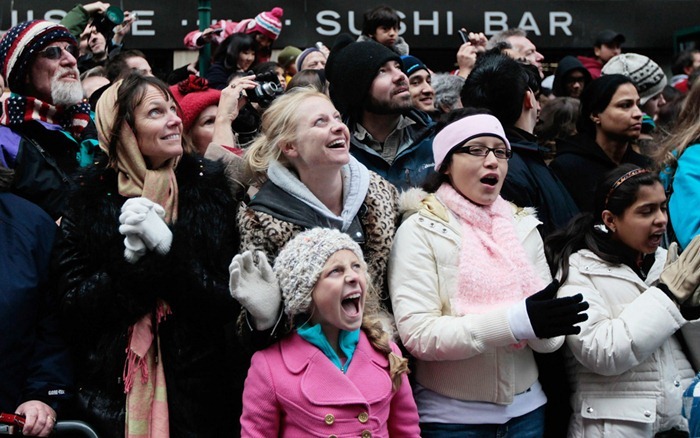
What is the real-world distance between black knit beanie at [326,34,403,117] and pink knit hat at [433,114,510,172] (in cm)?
89

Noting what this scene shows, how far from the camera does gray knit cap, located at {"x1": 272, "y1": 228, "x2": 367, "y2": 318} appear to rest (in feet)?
13.4

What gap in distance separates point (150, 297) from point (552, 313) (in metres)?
1.65

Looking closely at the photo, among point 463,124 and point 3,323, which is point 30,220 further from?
point 463,124

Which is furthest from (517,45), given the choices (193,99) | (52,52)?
(52,52)

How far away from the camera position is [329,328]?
420 cm

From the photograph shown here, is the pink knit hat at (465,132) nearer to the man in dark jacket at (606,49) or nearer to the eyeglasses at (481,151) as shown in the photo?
the eyeglasses at (481,151)

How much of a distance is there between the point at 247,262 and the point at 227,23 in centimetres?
590

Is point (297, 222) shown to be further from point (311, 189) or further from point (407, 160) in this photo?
point (407, 160)

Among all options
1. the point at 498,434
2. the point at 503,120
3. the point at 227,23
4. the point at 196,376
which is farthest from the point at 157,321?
the point at 227,23

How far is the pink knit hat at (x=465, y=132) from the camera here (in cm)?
467

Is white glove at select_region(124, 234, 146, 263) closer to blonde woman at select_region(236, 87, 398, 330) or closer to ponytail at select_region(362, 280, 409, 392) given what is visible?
blonde woman at select_region(236, 87, 398, 330)

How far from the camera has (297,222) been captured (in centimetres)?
441

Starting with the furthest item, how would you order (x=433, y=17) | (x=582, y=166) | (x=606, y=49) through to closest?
(x=433, y=17) → (x=606, y=49) → (x=582, y=166)

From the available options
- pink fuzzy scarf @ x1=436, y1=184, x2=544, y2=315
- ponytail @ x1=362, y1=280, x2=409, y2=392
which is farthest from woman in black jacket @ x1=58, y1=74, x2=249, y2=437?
pink fuzzy scarf @ x1=436, y1=184, x2=544, y2=315
